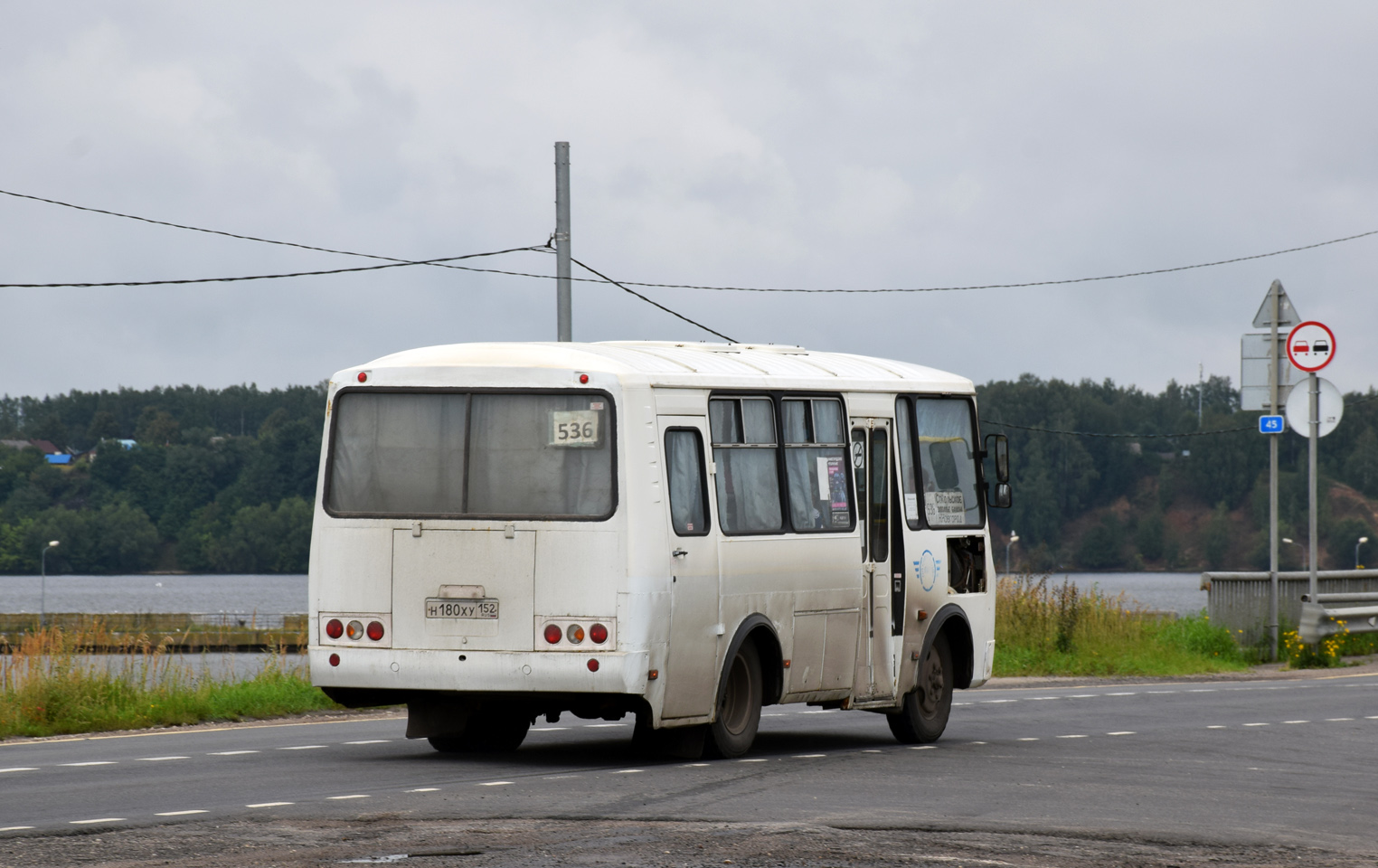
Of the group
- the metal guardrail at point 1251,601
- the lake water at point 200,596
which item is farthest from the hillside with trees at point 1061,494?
the metal guardrail at point 1251,601

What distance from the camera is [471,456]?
A: 14430mm

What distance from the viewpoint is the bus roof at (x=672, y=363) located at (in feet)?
47.5

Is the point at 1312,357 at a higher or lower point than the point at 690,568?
higher

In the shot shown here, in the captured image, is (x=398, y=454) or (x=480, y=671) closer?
(x=480, y=671)

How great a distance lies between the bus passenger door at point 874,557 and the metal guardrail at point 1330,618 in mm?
14520

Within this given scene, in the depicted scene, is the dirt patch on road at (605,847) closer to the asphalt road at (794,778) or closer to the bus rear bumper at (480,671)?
the asphalt road at (794,778)

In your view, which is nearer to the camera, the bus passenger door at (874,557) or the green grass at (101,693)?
the bus passenger door at (874,557)

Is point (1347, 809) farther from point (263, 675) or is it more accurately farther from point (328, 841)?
point (263, 675)

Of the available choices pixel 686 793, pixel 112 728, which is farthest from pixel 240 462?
pixel 686 793

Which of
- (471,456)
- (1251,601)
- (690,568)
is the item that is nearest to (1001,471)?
(690,568)

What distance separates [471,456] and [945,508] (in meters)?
4.84

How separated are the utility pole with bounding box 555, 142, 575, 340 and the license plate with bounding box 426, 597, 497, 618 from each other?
14.2 m

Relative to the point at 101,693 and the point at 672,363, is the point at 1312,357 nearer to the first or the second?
the point at 672,363

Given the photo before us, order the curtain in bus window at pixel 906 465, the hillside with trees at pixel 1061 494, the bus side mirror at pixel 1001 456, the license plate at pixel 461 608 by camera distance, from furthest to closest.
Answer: the hillside with trees at pixel 1061 494 → the bus side mirror at pixel 1001 456 → the curtain in bus window at pixel 906 465 → the license plate at pixel 461 608
